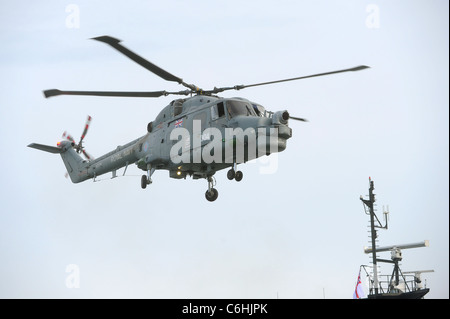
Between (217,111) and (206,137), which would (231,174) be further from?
(217,111)

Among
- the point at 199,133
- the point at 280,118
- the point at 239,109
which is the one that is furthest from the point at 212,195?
the point at 280,118

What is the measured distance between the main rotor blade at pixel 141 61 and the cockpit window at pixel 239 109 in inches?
115

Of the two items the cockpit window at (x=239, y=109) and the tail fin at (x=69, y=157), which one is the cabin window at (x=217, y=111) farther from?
the tail fin at (x=69, y=157)

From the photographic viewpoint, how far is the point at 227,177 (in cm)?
3078

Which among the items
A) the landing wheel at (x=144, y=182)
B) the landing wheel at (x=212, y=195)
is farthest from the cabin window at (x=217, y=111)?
the landing wheel at (x=144, y=182)

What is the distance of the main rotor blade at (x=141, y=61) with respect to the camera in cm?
2762

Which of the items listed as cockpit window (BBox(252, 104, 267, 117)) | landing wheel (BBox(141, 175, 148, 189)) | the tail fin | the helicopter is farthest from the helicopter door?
the tail fin

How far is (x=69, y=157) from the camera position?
4166cm

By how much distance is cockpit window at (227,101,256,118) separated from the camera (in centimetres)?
3027

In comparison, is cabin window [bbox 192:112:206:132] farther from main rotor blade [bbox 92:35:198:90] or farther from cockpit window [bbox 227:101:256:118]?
main rotor blade [bbox 92:35:198:90]

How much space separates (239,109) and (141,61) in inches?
182

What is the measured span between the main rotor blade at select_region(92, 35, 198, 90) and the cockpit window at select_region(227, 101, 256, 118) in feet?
9.57
